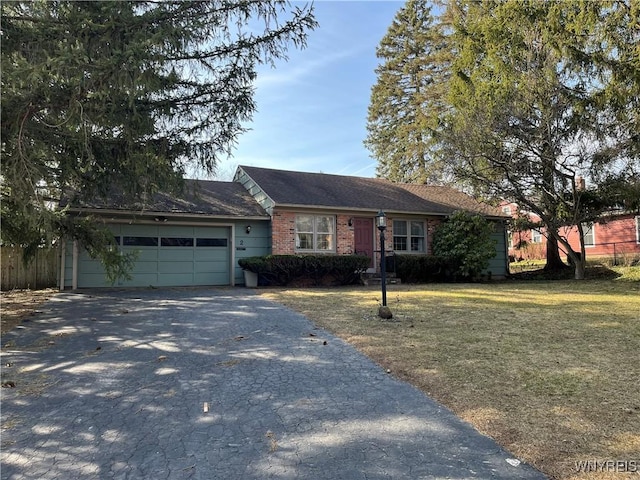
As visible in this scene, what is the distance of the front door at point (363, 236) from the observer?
51.4 ft

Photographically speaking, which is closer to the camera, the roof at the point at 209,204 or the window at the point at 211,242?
the roof at the point at 209,204

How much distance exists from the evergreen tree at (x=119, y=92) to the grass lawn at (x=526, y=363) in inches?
157

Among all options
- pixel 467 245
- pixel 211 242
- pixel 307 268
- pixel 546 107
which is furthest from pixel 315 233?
pixel 546 107

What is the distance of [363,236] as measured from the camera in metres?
15.8

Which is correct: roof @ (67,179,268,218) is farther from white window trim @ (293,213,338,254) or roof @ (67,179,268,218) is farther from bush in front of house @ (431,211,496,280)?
bush in front of house @ (431,211,496,280)

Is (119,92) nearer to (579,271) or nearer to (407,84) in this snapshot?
(579,271)

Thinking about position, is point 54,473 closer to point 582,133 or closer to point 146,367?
point 146,367

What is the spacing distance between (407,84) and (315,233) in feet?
60.9

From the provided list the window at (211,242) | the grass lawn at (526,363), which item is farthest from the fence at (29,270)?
the grass lawn at (526,363)

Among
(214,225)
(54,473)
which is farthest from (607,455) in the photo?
(214,225)

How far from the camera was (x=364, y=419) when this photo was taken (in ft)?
11.1

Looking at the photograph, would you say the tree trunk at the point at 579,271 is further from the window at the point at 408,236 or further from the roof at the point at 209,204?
the roof at the point at 209,204

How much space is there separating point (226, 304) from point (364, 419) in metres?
6.29

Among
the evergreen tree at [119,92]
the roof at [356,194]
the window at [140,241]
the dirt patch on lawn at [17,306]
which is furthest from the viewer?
the roof at [356,194]
